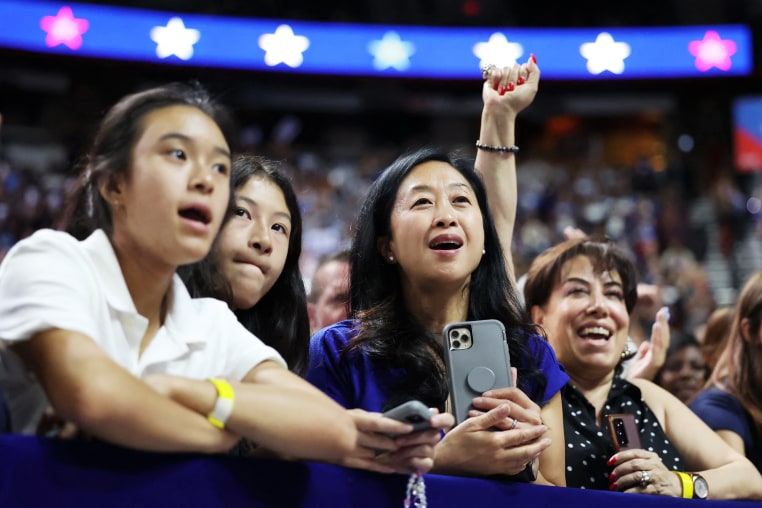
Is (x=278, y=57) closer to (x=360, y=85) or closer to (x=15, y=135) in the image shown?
(x=360, y=85)

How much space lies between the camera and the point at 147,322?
1.38 m

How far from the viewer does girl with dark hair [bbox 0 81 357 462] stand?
3.88ft

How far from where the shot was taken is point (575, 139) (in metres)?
18.0

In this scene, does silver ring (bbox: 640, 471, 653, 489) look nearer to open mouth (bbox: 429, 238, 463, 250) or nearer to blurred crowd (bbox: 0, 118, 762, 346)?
open mouth (bbox: 429, 238, 463, 250)

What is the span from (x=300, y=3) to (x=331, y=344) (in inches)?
531

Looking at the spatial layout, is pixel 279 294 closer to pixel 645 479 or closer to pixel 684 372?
pixel 645 479

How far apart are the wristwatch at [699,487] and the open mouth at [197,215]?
4.30ft

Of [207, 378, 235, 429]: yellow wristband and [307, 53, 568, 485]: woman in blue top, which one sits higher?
[307, 53, 568, 485]: woman in blue top

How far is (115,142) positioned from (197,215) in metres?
0.17

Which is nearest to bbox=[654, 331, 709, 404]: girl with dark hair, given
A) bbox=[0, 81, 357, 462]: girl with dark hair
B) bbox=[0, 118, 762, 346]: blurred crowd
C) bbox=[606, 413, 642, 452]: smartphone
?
bbox=[606, 413, 642, 452]: smartphone

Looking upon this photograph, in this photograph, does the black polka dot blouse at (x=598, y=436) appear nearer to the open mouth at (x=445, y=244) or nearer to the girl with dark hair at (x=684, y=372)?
the open mouth at (x=445, y=244)

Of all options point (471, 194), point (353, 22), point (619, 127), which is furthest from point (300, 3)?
point (471, 194)

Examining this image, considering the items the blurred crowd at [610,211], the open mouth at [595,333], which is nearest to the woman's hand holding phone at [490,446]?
the open mouth at [595,333]

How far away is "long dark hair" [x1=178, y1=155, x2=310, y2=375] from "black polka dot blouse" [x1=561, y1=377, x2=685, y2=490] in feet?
2.32
